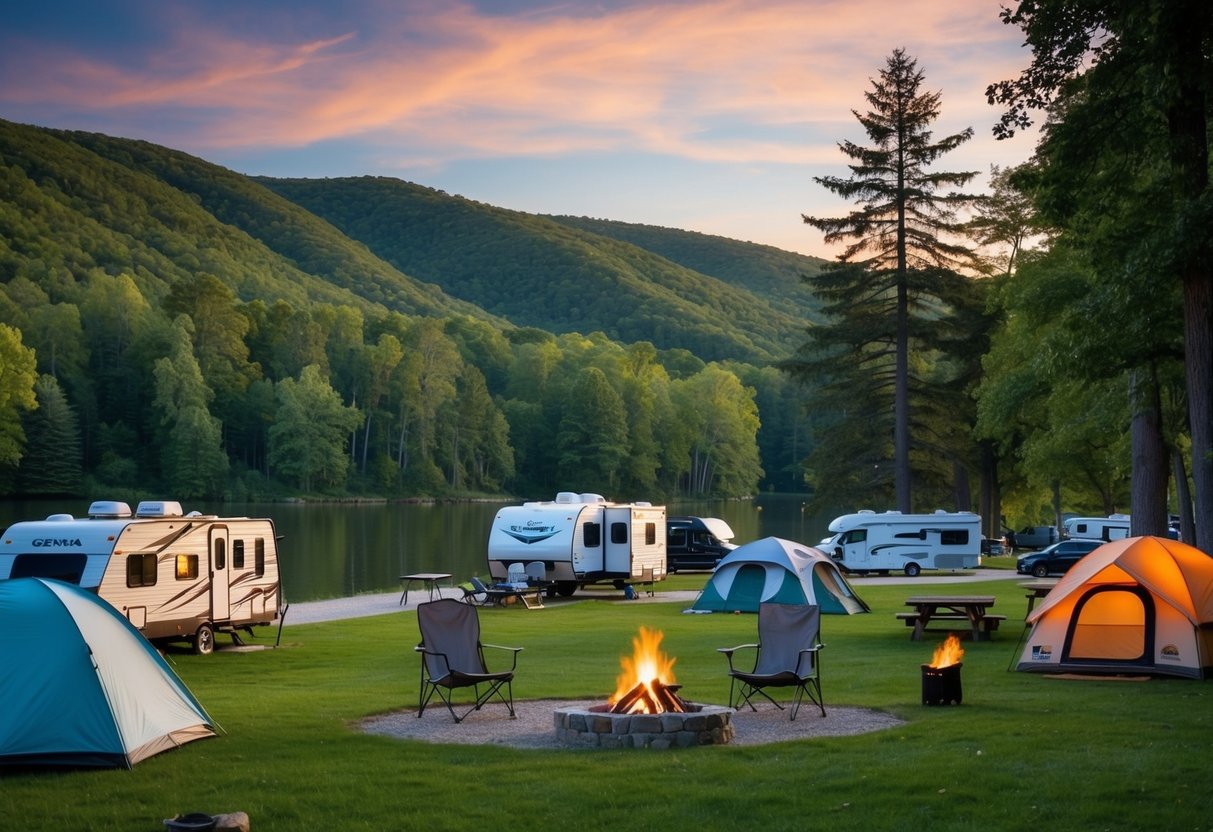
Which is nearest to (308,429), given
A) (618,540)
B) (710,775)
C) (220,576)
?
(618,540)

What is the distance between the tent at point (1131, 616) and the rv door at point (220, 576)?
10501 mm

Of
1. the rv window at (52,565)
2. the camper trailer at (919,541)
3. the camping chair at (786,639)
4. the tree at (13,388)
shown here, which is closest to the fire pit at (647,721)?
the camping chair at (786,639)

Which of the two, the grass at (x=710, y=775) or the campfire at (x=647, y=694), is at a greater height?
the campfire at (x=647, y=694)

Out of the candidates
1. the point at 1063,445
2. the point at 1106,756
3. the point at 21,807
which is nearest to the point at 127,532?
the point at 21,807

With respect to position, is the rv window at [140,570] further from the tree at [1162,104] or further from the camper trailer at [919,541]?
the camper trailer at [919,541]

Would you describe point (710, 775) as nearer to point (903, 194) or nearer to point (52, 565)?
point (52, 565)

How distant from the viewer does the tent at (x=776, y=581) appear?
78.0 feet

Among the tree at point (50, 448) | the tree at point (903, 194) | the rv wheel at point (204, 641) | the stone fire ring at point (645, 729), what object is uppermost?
the tree at point (903, 194)

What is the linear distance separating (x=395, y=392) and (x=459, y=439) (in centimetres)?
602

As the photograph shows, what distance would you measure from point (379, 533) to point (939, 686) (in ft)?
160

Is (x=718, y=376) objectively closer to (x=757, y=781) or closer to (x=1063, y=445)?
(x=1063, y=445)

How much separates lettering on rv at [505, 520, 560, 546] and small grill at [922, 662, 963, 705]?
17.6 meters

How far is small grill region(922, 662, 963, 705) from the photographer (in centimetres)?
1205

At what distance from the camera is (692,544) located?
38.3 metres
